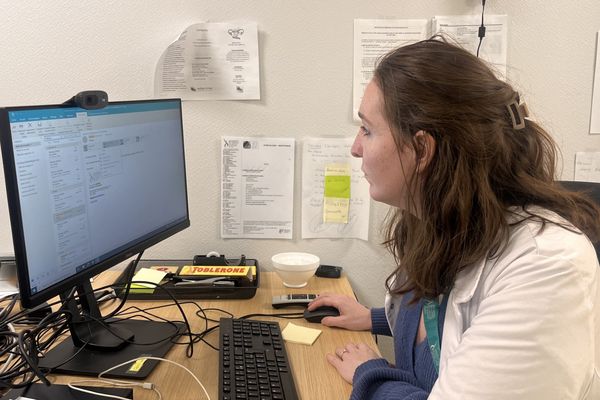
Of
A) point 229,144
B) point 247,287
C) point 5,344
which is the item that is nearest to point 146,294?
point 247,287

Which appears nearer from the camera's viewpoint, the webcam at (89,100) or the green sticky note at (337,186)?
the webcam at (89,100)

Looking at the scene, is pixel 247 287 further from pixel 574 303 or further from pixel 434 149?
pixel 574 303

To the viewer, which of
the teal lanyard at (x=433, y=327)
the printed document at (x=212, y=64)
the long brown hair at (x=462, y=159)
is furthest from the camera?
the printed document at (x=212, y=64)

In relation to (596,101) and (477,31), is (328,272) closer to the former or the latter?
(477,31)

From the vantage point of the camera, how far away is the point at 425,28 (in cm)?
153

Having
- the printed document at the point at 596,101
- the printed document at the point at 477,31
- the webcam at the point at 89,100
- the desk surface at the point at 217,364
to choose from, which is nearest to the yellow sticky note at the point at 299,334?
the desk surface at the point at 217,364

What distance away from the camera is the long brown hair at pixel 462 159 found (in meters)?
0.83

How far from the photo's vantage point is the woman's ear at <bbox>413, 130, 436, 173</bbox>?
0.85 meters

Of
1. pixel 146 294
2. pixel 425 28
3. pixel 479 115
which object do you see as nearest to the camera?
pixel 479 115

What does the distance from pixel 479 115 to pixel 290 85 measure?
80 cm

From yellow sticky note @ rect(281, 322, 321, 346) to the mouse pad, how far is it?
15.3 inches

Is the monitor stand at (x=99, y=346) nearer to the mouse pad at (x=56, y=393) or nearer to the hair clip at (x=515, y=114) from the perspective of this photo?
the mouse pad at (x=56, y=393)

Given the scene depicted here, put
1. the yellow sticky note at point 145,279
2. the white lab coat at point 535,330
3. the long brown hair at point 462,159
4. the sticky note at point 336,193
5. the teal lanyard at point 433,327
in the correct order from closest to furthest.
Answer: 1. the white lab coat at point 535,330
2. the long brown hair at point 462,159
3. the teal lanyard at point 433,327
4. the yellow sticky note at point 145,279
5. the sticky note at point 336,193

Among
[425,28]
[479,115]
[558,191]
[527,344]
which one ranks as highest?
[425,28]
